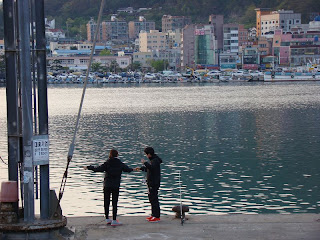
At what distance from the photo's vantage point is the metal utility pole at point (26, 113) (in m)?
13.4

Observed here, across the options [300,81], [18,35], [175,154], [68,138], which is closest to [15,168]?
[18,35]

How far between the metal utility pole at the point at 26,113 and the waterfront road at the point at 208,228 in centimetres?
83

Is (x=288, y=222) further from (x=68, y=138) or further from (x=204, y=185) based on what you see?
Answer: (x=68, y=138)

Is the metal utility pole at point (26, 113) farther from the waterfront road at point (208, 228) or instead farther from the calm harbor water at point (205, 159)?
the calm harbor water at point (205, 159)

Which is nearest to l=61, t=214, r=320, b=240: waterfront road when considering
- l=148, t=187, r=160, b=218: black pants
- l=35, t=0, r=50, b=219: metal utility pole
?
l=148, t=187, r=160, b=218: black pants

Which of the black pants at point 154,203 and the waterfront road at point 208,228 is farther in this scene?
the black pants at point 154,203

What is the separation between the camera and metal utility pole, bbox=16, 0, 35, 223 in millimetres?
13391

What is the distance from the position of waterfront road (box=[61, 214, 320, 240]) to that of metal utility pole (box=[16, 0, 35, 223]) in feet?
2.72

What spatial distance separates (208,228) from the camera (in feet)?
45.6

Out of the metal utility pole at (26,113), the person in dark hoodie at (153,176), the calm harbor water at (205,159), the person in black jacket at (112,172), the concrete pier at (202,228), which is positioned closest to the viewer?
the concrete pier at (202,228)

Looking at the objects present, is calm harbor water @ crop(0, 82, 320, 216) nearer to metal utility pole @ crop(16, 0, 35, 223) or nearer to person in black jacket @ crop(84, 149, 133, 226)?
person in black jacket @ crop(84, 149, 133, 226)

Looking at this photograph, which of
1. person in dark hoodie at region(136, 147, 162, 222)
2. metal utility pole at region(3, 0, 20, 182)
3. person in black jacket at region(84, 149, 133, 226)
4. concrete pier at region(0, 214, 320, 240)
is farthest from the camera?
person in dark hoodie at region(136, 147, 162, 222)

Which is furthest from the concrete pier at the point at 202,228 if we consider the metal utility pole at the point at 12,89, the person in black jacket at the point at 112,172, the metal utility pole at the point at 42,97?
the metal utility pole at the point at 12,89

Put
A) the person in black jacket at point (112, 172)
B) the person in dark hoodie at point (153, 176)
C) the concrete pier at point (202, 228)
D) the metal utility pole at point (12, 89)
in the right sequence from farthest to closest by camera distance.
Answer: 1. the person in dark hoodie at point (153, 176)
2. the person in black jacket at point (112, 172)
3. the metal utility pole at point (12, 89)
4. the concrete pier at point (202, 228)
